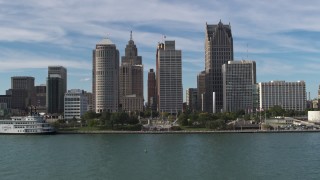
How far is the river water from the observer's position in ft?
186

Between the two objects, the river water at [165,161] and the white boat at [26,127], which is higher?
the white boat at [26,127]

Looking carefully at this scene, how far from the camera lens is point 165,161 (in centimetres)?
6775

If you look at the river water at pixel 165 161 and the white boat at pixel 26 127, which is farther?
the white boat at pixel 26 127

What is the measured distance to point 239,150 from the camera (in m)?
80.2

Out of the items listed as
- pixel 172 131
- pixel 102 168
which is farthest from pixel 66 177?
pixel 172 131

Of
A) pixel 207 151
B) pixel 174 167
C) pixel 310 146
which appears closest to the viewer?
pixel 174 167

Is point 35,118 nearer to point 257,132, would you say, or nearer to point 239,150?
point 257,132

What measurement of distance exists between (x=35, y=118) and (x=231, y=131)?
2058 inches

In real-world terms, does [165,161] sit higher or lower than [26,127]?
lower

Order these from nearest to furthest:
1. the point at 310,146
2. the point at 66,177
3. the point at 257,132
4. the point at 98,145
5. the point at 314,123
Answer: the point at 66,177 → the point at 310,146 → the point at 98,145 → the point at 257,132 → the point at 314,123

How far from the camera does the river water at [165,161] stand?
186 ft

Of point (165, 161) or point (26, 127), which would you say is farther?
point (26, 127)

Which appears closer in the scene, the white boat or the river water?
the river water

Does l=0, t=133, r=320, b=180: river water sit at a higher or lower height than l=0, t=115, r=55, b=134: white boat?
lower
